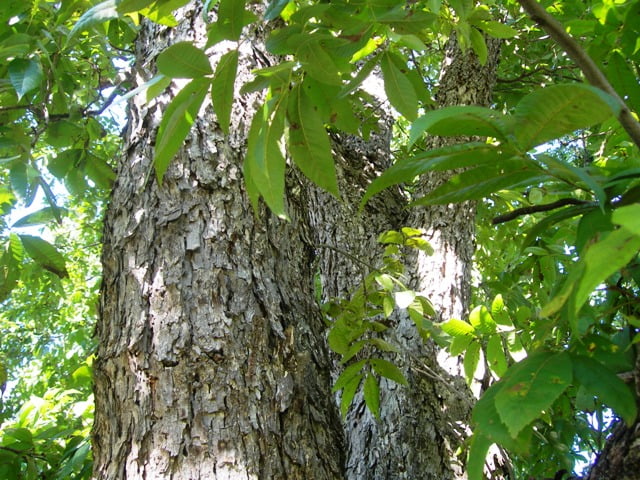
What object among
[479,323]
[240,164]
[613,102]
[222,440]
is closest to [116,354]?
[222,440]

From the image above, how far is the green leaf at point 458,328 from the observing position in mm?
1291

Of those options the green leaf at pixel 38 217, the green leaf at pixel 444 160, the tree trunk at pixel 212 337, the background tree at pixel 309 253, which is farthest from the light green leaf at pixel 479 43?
the green leaf at pixel 38 217

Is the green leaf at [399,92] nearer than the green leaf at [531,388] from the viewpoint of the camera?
No

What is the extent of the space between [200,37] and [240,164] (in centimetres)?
47

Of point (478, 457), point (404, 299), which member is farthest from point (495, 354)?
point (478, 457)

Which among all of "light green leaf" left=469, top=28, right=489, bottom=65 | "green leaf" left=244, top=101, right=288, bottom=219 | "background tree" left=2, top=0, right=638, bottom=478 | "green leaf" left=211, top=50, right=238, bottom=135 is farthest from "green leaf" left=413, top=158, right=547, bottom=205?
"light green leaf" left=469, top=28, right=489, bottom=65

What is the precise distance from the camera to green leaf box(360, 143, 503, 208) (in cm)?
68

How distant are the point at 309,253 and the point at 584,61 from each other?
1.03 m

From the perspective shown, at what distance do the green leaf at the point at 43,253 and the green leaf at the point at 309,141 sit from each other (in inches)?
30.1

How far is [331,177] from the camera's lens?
971 mm

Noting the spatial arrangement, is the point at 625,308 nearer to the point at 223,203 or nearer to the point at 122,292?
the point at 223,203

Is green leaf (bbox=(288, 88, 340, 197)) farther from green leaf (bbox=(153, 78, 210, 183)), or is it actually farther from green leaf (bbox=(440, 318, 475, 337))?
green leaf (bbox=(440, 318, 475, 337))

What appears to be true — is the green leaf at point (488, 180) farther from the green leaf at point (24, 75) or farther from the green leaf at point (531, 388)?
the green leaf at point (24, 75)

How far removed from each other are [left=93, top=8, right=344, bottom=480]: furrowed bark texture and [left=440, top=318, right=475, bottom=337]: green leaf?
344mm
